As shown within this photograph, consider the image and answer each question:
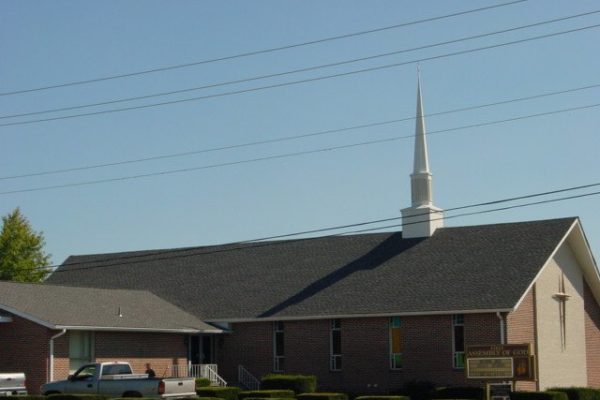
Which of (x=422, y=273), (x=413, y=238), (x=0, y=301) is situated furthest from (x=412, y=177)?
(x=0, y=301)

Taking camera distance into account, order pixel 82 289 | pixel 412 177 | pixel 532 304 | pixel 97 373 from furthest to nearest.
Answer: pixel 412 177 → pixel 82 289 → pixel 532 304 → pixel 97 373

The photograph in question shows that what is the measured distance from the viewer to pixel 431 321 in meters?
43.3

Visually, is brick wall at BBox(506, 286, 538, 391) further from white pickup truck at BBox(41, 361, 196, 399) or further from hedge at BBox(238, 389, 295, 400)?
white pickup truck at BBox(41, 361, 196, 399)

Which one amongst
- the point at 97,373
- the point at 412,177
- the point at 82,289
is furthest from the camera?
the point at 412,177

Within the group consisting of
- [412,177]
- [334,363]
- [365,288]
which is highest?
[412,177]

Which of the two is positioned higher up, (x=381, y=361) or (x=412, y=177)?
(x=412, y=177)

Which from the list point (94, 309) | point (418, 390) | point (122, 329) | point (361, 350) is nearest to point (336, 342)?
point (361, 350)

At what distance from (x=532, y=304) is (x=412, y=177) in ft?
30.2

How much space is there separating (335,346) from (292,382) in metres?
3.61

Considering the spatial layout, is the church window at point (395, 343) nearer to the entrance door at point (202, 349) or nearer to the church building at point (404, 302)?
the church building at point (404, 302)

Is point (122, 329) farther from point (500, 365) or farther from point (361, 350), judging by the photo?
point (500, 365)

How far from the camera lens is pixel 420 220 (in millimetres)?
49531

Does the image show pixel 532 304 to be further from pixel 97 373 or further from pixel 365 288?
pixel 97 373

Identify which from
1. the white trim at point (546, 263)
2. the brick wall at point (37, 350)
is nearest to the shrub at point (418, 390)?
the white trim at point (546, 263)
